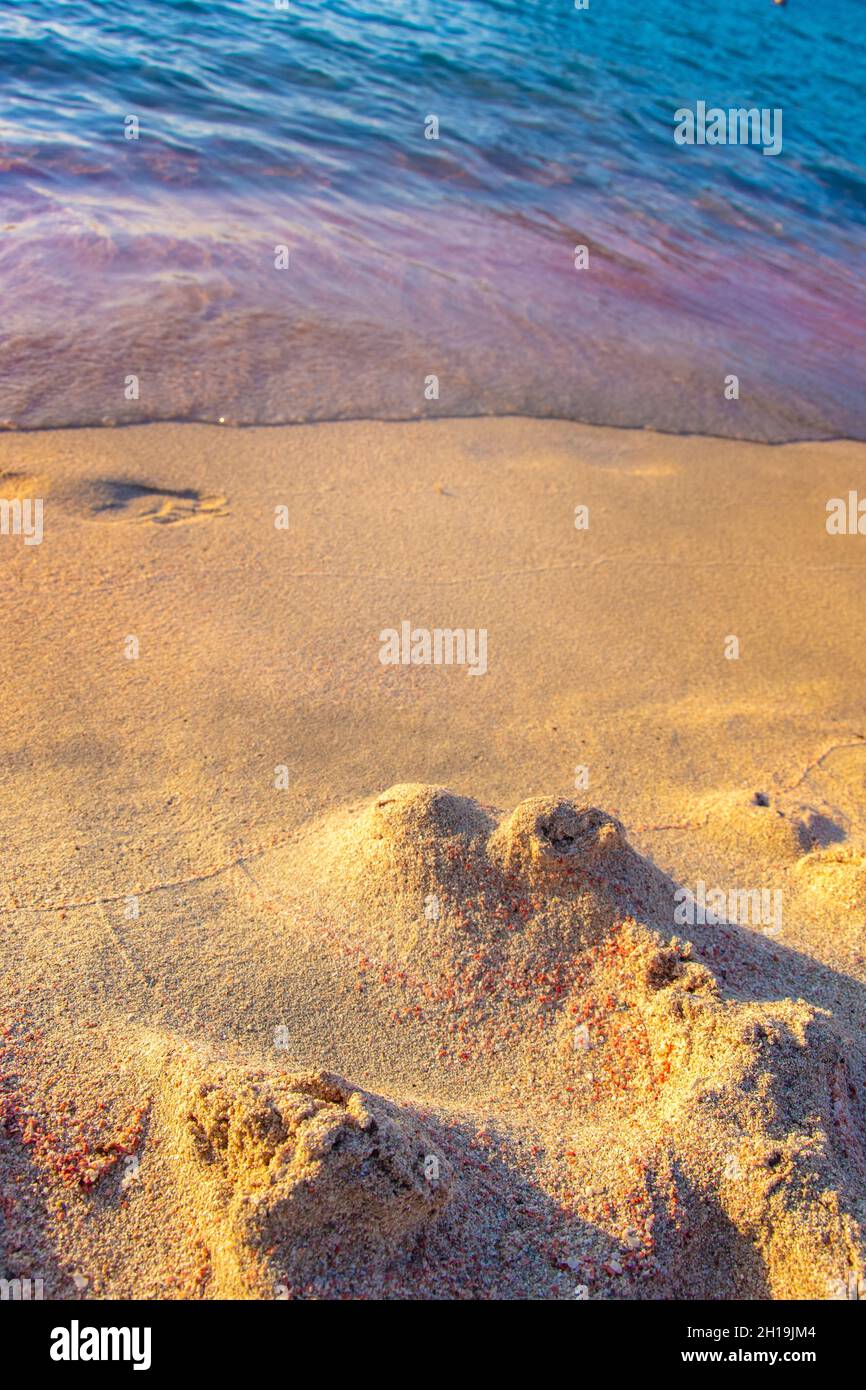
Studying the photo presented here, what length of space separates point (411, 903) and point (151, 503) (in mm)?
2420

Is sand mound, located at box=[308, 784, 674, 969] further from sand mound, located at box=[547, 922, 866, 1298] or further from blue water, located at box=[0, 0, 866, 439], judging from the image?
blue water, located at box=[0, 0, 866, 439]

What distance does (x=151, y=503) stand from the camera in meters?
3.87

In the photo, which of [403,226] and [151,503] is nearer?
[151,503]

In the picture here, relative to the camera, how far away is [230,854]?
232 centimetres

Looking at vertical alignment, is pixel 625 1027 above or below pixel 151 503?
below

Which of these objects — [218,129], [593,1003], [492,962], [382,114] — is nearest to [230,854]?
[492,962]

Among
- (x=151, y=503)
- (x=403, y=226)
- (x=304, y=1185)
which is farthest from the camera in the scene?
(x=403, y=226)

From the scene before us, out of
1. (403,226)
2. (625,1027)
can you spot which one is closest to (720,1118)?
(625,1027)

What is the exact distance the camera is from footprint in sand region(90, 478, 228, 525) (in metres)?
3.77

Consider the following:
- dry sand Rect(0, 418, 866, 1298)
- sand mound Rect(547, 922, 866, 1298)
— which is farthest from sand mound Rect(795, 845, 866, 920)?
sand mound Rect(547, 922, 866, 1298)

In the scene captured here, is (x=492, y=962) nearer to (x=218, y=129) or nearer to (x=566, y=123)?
(x=218, y=129)

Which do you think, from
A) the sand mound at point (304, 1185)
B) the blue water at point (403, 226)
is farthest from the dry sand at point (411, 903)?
the blue water at point (403, 226)

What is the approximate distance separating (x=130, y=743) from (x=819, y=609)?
2727 mm

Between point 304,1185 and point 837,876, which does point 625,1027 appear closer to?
point 304,1185
